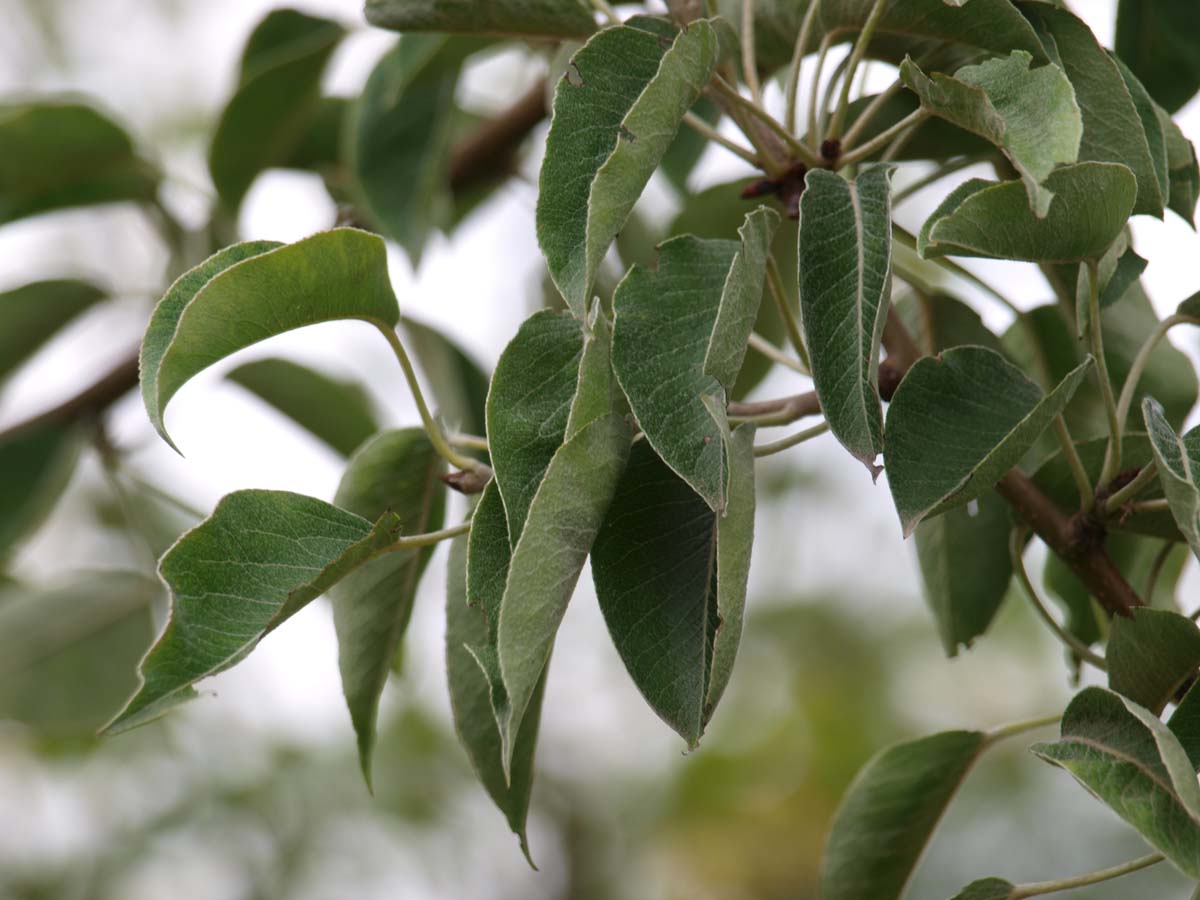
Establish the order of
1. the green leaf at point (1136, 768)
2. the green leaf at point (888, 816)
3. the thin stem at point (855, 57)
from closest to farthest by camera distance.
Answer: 1. the green leaf at point (1136, 768)
2. the thin stem at point (855, 57)
3. the green leaf at point (888, 816)

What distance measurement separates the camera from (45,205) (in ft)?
3.47

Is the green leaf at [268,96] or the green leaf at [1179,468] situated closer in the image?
the green leaf at [1179,468]

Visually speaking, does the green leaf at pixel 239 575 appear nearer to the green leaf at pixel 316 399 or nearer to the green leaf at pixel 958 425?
the green leaf at pixel 958 425

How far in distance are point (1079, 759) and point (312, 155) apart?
926mm

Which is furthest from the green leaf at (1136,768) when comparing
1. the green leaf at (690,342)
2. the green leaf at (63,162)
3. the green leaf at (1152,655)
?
the green leaf at (63,162)

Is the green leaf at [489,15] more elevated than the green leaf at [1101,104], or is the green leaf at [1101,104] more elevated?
the green leaf at [489,15]

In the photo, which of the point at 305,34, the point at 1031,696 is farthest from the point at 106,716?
the point at 1031,696

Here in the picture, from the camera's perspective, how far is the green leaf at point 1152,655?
16.8 inches

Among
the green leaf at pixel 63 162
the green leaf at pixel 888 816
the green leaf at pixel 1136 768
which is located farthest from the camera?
the green leaf at pixel 63 162

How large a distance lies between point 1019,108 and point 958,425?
0.11 m

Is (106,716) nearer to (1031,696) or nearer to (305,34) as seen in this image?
(305,34)

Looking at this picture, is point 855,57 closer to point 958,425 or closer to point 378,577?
point 958,425

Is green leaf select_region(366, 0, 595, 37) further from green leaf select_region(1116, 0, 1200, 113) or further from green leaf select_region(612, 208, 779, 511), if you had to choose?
green leaf select_region(1116, 0, 1200, 113)

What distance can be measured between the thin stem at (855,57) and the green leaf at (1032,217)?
0.11 meters
